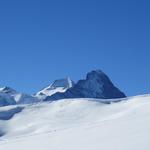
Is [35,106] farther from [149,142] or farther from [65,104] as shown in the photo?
[149,142]

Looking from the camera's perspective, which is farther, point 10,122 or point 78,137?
point 10,122

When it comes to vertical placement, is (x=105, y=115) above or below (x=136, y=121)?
above

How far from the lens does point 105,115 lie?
475ft

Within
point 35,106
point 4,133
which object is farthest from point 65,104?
point 4,133

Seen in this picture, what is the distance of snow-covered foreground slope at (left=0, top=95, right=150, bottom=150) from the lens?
19.1 metres

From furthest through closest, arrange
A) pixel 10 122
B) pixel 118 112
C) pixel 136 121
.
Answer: pixel 10 122 → pixel 118 112 → pixel 136 121

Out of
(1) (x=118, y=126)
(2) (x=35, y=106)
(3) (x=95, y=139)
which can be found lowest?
(3) (x=95, y=139)

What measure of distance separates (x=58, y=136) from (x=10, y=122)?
455 feet

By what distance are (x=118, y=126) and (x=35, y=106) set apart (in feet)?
512

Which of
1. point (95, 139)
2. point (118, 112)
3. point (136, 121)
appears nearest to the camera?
point (95, 139)

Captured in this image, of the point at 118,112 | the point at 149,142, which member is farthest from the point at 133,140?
the point at 118,112

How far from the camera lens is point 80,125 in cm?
3425

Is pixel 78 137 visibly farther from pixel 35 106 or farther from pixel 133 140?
pixel 35 106

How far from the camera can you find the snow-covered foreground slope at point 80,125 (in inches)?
752
